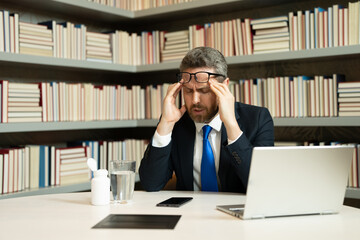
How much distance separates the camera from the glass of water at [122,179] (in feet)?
5.14

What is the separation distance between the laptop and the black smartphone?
0.76ft

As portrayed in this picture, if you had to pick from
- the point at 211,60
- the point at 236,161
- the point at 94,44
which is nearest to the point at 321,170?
the point at 236,161

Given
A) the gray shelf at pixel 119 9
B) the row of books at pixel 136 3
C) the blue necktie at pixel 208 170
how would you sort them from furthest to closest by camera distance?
the row of books at pixel 136 3 < the gray shelf at pixel 119 9 < the blue necktie at pixel 208 170

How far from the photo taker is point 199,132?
2080 millimetres

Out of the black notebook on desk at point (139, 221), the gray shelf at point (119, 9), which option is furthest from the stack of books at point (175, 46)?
the black notebook on desk at point (139, 221)

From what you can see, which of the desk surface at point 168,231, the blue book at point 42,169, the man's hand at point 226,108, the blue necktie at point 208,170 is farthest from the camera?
the blue book at point 42,169

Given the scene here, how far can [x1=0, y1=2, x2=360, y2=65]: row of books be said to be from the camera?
8.71 feet

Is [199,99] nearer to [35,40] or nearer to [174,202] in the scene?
[174,202]

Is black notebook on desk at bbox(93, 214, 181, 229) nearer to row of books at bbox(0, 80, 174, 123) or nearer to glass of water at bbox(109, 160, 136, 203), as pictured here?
glass of water at bbox(109, 160, 136, 203)

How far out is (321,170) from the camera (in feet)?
4.25

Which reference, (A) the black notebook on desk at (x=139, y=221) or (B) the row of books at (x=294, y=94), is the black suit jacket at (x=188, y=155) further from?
(B) the row of books at (x=294, y=94)

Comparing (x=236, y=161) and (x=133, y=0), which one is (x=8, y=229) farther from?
(x=133, y=0)

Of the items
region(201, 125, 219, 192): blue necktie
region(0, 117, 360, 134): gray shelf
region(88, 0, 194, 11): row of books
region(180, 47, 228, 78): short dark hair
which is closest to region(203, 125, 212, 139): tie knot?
region(201, 125, 219, 192): blue necktie

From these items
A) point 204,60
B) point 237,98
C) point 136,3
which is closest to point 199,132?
point 204,60
